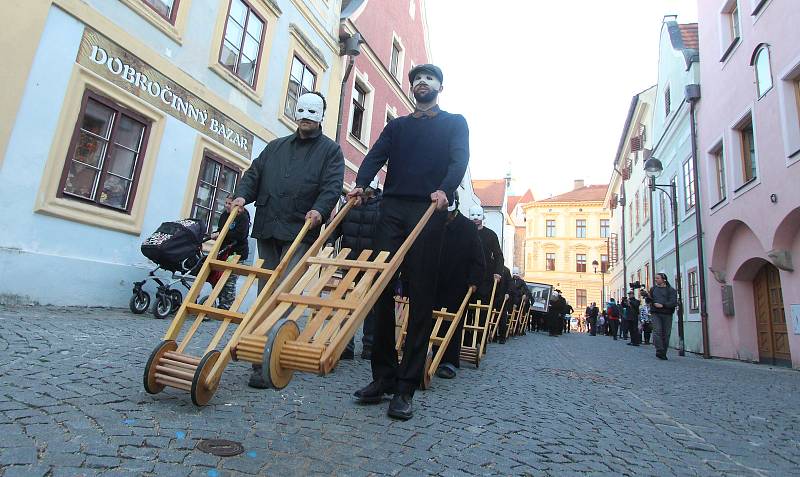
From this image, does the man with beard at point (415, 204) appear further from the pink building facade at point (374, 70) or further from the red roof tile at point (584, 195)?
the red roof tile at point (584, 195)

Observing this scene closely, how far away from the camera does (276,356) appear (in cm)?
203

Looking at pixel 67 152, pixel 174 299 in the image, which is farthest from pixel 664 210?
pixel 67 152

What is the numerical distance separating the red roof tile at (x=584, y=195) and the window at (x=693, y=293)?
134 feet

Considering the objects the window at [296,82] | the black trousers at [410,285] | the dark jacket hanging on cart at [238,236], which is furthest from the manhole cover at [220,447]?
the window at [296,82]

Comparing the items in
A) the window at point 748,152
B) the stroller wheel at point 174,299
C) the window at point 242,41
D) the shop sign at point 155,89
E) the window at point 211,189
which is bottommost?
the stroller wheel at point 174,299

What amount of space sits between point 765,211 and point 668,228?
24.6 ft

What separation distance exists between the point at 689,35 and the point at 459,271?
16.3 meters

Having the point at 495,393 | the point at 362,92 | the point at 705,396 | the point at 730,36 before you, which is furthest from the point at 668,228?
the point at 495,393

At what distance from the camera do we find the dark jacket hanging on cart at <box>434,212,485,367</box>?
197 inches

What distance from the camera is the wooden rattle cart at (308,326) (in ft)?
6.58

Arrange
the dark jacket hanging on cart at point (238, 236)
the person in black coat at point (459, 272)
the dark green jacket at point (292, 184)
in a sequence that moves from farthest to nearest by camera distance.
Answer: the dark jacket hanging on cart at point (238, 236), the person in black coat at point (459, 272), the dark green jacket at point (292, 184)

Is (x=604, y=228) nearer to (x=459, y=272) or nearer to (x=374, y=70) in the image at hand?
(x=374, y=70)

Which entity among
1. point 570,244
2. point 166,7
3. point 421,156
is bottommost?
point 421,156

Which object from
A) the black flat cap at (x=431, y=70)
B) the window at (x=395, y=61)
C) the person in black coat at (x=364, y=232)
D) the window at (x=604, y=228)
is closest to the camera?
the black flat cap at (x=431, y=70)
